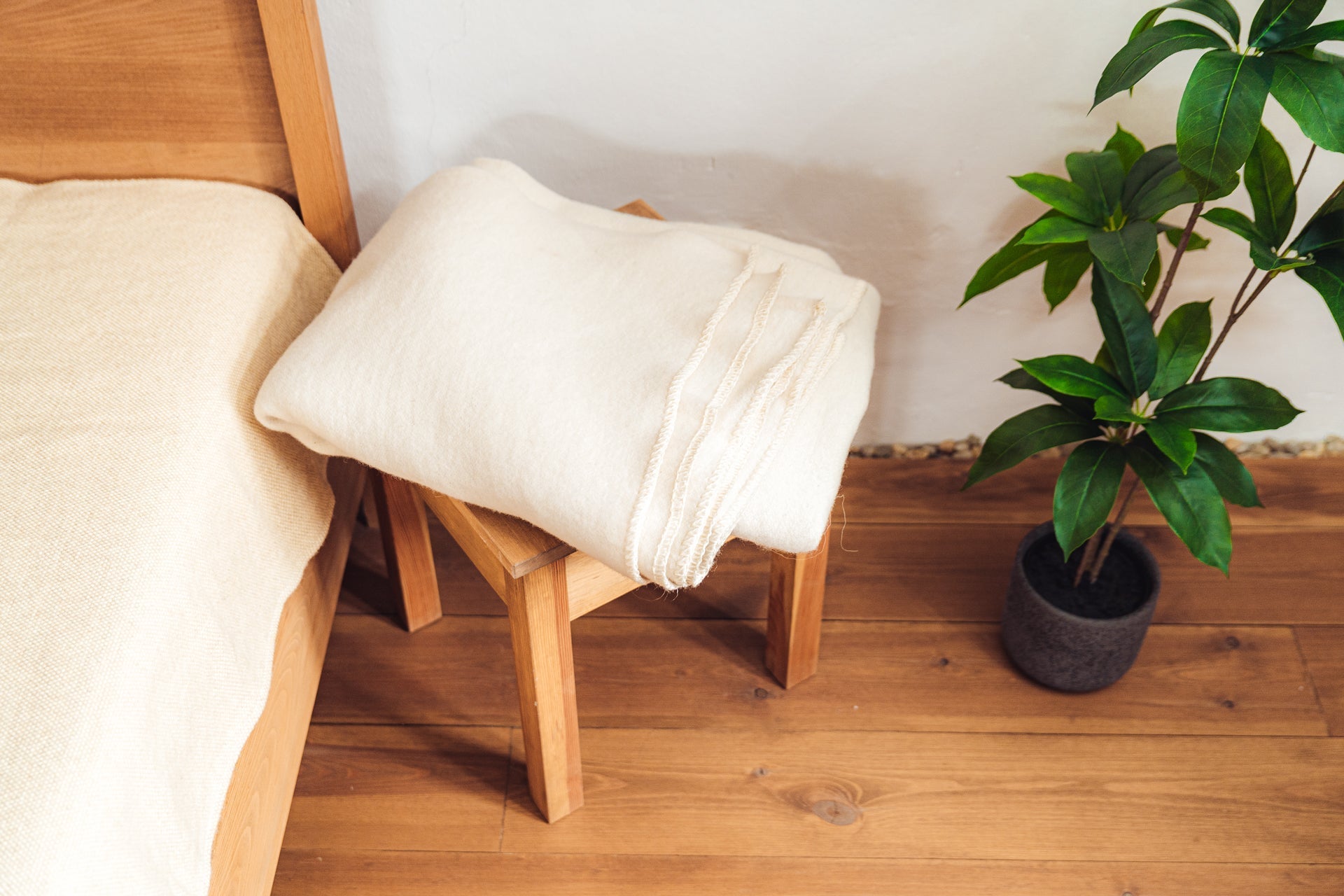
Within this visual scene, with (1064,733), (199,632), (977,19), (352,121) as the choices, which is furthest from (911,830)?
(352,121)

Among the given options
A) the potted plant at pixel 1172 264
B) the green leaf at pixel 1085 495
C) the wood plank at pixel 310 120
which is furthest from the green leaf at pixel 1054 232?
the wood plank at pixel 310 120

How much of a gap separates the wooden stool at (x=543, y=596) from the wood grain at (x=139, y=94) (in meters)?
0.38

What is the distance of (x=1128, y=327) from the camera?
1015 mm

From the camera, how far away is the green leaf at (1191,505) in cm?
99

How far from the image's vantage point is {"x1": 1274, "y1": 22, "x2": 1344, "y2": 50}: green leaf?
82 centimetres

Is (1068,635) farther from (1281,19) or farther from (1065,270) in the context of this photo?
(1281,19)

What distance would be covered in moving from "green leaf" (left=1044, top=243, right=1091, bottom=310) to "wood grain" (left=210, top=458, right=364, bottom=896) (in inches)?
32.3

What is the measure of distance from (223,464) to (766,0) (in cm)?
77

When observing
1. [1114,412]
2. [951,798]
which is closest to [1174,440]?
[1114,412]

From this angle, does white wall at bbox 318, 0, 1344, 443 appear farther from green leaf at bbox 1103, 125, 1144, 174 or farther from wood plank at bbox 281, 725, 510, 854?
wood plank at bbox 281, 725, 510, 854

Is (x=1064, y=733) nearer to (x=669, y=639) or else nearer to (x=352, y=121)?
(x=669, y=639)

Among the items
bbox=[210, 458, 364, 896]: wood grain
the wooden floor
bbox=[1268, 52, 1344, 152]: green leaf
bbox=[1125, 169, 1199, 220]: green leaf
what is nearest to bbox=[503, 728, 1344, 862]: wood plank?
the wooden floor

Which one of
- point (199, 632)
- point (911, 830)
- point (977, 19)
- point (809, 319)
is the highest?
point (977, 19)

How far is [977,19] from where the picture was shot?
1168 mm
